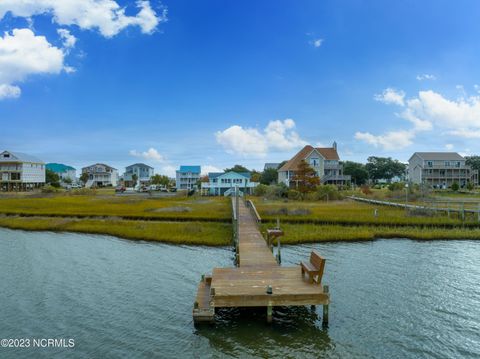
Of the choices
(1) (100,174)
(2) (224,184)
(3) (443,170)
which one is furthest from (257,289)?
(1) (100,174)

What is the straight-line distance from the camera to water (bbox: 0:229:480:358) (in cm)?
1084

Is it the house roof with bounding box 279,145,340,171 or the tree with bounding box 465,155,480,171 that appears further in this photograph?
the tree with bounding box 465,155,480,171

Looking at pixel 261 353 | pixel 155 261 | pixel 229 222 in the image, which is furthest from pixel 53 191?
pixel 261 353

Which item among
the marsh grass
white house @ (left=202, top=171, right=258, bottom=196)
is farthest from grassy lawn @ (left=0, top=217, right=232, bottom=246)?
white house @ (left=202, top=171, right=258, bottom=196)

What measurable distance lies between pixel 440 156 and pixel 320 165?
107 ft

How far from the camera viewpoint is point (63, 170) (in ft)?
481

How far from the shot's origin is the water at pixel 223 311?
427 inches

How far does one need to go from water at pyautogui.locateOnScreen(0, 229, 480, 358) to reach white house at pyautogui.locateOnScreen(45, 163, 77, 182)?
134 meters

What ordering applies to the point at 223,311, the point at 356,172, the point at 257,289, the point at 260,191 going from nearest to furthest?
the point at 257,289, the point at 223,311, the point at 260,191, the point at 356,172

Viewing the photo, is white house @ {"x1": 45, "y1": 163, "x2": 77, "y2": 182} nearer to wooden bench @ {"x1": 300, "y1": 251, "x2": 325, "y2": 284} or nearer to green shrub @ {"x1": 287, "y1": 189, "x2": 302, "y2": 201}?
green shrub @ {"x1": 287, "y1": 189, "x2": 302, "y2": 201}

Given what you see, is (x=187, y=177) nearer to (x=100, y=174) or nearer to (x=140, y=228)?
(x=100, y=174)

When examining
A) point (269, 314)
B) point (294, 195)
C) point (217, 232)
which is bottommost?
point (269, 314)

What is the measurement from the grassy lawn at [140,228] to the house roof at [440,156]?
72737 mm

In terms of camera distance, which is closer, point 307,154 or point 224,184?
point 224,184
